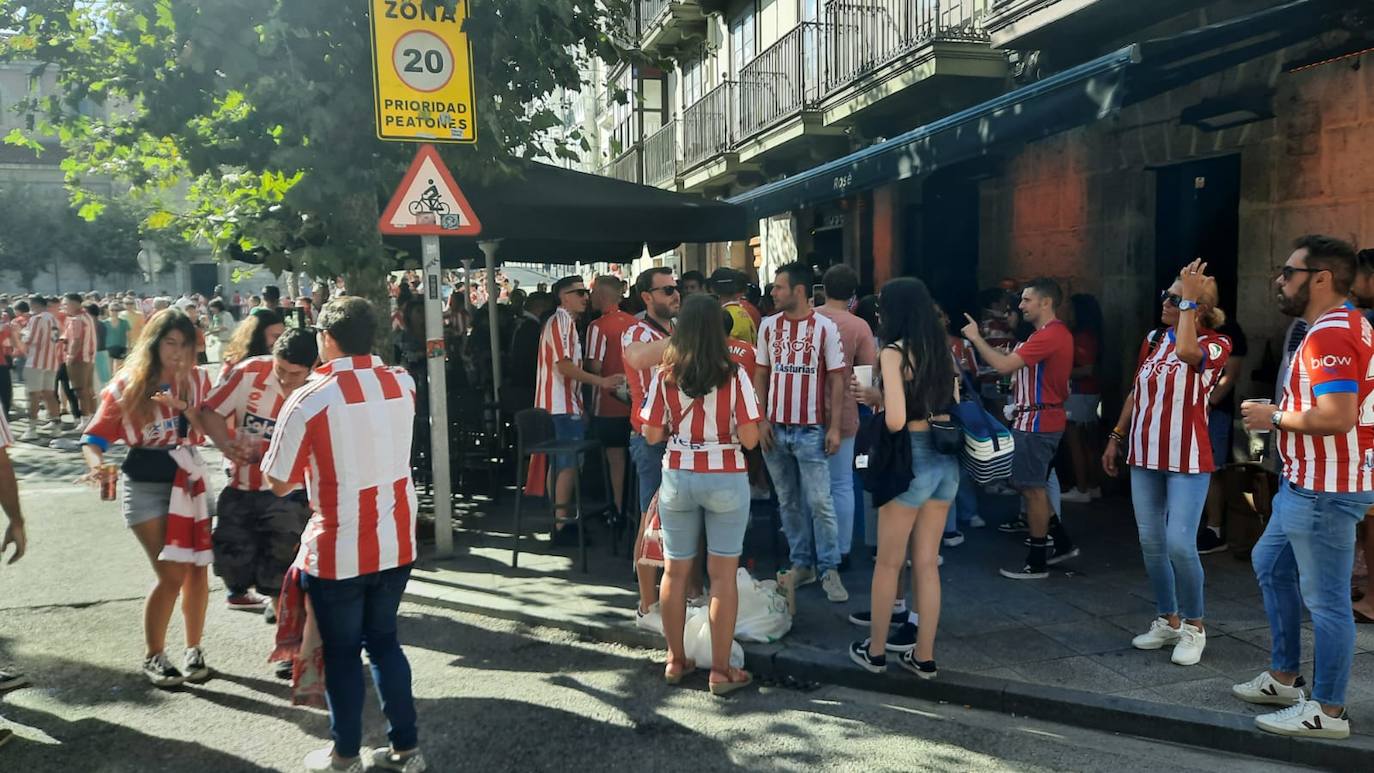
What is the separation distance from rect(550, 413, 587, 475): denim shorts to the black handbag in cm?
314

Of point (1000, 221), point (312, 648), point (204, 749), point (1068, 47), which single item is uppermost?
point (1068, 47)

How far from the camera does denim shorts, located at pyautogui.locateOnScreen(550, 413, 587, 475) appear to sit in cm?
715

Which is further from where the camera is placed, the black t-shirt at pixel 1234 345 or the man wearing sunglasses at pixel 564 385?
the man wearing sunglasses at pixel 564 385

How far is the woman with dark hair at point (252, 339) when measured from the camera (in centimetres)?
512

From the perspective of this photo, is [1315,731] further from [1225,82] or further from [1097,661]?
[1225,82]

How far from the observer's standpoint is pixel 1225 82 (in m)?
7.63

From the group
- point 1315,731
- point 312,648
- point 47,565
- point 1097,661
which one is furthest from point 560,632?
point 47,565

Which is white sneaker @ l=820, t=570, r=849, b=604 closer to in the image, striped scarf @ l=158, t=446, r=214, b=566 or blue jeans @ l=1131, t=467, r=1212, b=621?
blue jeans @ l=1131, t=467, r=1212, b=621

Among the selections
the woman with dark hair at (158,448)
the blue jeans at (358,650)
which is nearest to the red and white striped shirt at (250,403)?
the woman with dark hair at (158,448)

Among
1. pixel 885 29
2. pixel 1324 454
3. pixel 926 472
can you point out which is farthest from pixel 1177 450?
pixel 885 29

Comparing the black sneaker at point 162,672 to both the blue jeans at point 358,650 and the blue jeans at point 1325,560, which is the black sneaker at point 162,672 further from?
the blue jeans at point 1325,560

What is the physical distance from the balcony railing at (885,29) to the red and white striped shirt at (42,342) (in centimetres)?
1144

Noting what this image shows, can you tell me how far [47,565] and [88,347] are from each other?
8.77 metres

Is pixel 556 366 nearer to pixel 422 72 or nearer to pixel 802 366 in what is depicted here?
pixel 802 366
